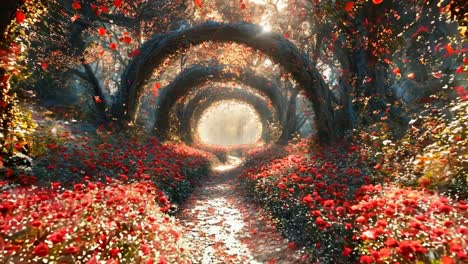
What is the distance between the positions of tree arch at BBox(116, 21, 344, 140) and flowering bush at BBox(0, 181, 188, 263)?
29.9 feet

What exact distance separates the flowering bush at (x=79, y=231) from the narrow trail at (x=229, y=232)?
898mm

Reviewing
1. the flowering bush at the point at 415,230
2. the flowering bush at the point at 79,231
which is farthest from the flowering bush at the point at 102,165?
the flowering bush at the point at 415,230

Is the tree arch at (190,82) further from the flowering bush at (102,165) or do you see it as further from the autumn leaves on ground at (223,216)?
the autumn leaves on ground at (223,216)

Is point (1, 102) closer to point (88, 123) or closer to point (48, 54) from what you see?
point (88, 123)

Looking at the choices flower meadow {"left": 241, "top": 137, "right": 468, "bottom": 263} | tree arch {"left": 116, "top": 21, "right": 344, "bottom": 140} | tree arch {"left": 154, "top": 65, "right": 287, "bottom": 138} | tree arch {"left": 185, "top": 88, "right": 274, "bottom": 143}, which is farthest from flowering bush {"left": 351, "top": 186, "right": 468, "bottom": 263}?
tree arch {"left": 185, "top": 88, "right": 274, "bottom": 143}

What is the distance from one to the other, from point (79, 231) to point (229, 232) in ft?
13.0

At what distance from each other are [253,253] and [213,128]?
88.0 m

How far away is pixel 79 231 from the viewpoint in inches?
179

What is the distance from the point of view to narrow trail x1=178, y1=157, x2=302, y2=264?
20.3 ft

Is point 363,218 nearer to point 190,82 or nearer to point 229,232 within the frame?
point 229,232

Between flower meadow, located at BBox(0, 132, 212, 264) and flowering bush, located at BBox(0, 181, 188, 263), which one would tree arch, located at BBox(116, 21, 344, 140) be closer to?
flower meadow, located at BBox(0, 132, 212, 264)

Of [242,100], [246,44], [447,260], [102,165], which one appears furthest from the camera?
[242,100]

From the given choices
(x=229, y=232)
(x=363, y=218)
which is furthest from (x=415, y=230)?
(x=229, y=232)

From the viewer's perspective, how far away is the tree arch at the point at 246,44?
13297 millimetres
